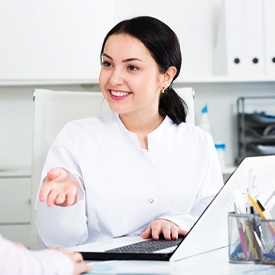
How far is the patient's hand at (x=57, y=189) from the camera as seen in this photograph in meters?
1.41

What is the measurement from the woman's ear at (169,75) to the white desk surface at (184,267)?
0.85m

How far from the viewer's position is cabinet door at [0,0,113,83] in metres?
3.18

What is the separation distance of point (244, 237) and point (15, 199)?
193 centimetres

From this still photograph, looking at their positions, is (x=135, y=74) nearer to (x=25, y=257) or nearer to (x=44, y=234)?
(x=44, y=234)

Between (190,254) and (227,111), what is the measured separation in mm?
2280

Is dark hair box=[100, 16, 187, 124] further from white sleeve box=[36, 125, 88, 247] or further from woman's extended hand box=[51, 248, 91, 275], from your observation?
woman's extended hand box=[51, 248, 91, 275]

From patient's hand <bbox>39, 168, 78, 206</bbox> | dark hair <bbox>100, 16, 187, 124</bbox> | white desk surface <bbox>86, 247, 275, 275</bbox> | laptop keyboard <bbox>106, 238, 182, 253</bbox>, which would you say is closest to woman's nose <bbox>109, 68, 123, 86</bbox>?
dark hair <bbox>100, 16, 187, 124</bbox>

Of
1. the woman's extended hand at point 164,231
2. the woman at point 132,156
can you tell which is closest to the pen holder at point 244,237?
the woman's extended hand at point 164,231

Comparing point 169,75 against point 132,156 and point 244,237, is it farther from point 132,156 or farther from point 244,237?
point 244,237

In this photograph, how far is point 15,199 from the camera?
3.00m

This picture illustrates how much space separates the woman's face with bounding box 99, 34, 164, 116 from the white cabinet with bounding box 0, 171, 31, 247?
3.93ft

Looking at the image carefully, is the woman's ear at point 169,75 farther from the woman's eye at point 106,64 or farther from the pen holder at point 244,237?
the pen holder at point 244,237

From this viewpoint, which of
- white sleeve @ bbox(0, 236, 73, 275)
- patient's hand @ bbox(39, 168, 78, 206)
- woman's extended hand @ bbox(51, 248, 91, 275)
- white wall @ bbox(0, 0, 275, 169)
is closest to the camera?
white sleeve @ bbox(0, 236, 73, 275)

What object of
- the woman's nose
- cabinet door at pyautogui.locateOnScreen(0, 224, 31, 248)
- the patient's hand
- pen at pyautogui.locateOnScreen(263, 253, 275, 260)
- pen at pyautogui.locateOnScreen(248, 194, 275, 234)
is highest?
the woman's nose
